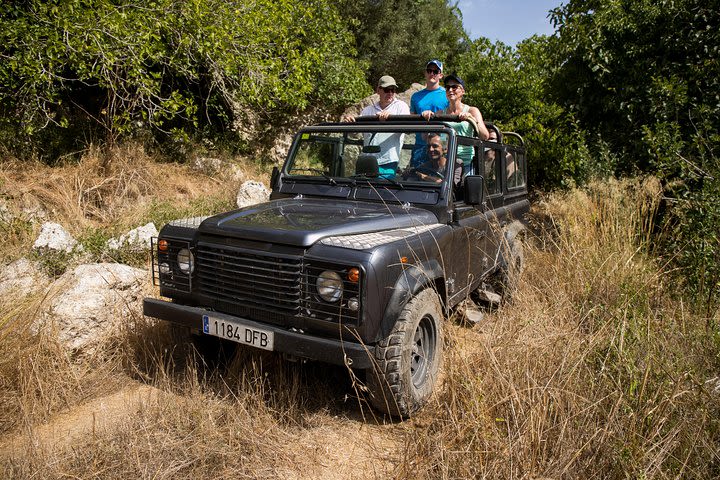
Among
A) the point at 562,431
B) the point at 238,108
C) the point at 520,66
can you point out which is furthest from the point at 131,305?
the point at 520,66

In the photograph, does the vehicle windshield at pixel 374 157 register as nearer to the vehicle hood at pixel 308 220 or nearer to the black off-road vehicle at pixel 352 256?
the black off-road vehicle at pixel 352 256

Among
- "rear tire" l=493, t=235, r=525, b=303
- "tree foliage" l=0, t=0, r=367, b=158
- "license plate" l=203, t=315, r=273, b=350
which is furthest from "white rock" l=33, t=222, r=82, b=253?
"rear tire" l=493, t=235, r=525, b=303

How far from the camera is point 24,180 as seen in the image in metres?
7.45

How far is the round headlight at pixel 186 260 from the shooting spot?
3.44m

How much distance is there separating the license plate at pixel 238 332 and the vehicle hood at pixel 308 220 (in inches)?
19.9

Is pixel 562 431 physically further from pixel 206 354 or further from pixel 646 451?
pixel 206 354

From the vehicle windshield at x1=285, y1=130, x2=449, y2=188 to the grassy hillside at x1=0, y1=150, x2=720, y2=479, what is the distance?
4.11ft

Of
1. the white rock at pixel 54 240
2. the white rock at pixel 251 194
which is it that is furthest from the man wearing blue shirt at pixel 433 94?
the white rock at pixel 54 240

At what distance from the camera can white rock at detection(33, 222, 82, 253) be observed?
18.0 feet

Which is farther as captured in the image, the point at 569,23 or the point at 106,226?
the point at 569,23

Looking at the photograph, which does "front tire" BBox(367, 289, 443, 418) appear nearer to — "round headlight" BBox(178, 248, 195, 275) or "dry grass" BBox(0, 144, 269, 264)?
"round headlight" BBox(178, 248, 195, 275)

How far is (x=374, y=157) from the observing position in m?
4.14

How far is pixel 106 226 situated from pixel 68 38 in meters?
2.28

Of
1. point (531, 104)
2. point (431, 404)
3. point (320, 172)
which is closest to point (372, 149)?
point (320, 172)
